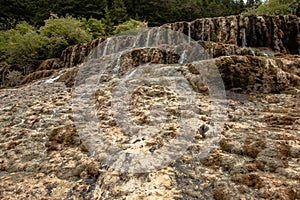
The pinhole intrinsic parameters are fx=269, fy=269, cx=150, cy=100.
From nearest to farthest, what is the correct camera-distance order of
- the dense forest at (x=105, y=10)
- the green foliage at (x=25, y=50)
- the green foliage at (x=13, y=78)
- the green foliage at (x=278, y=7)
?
the green foliage at (x=13, y=78)
the green foliage at (x=25, y=50)
the green foliage at (x=278, y=7)
the dense forest at (x=105, y=10)

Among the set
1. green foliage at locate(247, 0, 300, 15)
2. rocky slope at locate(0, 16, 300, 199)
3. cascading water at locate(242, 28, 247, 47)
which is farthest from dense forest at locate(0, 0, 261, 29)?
rocky slope at locate(0, 16, 300, 199)

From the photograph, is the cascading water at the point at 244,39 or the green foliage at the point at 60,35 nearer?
the cascading water at the point at 244,39

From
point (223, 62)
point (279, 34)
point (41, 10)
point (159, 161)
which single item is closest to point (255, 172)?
point (159, 161)

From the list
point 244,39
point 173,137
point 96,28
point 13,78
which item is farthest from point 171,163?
point 96,28

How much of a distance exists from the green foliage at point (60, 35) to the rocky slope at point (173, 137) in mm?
14052

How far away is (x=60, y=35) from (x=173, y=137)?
67.8 feet

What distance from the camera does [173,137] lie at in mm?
5684

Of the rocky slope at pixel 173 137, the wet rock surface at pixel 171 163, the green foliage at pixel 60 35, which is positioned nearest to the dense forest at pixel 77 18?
the green foliage at pixel 60 35

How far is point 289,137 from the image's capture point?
5184 mm

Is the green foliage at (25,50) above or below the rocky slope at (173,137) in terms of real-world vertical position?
above

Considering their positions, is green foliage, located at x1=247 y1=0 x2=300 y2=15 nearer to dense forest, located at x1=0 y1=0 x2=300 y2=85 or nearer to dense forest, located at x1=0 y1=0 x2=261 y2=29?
dense forest, located at x1=0 y1=0 x2=300 y2=85

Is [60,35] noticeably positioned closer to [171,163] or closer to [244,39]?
[244,39]

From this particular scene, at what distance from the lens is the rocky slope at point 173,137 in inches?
171

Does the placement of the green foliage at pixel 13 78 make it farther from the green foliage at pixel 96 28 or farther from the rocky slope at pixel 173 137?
the green foliage at pixel 96 28
